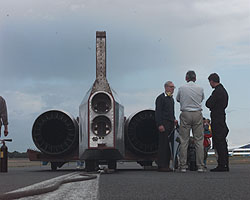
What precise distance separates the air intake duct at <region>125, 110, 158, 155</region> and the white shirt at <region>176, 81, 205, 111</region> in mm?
2602

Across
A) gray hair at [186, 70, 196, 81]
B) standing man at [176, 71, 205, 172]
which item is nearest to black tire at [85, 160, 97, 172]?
standing man at [176, 71, 205, 172]

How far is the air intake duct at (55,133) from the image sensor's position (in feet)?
40.1

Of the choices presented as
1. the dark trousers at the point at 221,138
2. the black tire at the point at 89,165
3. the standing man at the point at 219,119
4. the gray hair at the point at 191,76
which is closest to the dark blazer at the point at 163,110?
the gray hair at the point at 191,76

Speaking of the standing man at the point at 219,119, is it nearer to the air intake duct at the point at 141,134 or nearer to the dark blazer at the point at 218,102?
the dark blazer at the point at 218,102

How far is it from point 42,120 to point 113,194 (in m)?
8.46

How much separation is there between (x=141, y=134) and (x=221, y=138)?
3134mm

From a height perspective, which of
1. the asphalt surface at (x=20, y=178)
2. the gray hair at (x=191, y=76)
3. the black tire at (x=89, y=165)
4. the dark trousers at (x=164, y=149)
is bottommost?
the asphalt surface at (x=20, y=178)

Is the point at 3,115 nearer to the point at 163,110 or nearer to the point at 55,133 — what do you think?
the point at 55,133

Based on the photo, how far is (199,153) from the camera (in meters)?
9.52

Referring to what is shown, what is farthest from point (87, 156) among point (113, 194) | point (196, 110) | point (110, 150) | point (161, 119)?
point (113, 194)

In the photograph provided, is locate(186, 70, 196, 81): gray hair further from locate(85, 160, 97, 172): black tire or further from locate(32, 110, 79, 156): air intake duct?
locate(32, 110, 79, 156): air intake duct

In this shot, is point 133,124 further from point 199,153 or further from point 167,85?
point 199,153

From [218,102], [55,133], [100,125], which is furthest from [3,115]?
[218,102]

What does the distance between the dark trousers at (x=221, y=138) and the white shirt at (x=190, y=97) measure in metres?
0.49
